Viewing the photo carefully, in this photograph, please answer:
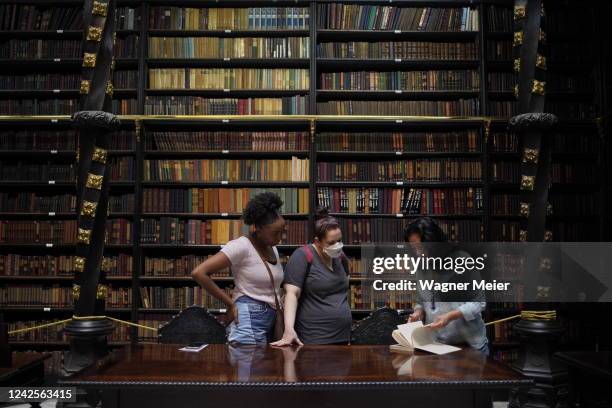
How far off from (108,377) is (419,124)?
3968 millimetres

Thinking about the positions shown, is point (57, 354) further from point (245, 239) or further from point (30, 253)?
point (245, 239)

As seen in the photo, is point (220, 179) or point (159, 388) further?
point (220, 179)

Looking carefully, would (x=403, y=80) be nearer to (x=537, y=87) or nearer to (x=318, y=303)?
(x=537, y=87)

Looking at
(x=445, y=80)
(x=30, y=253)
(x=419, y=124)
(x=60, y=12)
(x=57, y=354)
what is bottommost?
(x=57, y=354)

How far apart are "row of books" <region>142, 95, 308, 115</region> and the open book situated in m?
3.10

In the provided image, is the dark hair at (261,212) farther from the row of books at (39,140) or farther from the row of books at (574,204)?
the row of books at (574,204)

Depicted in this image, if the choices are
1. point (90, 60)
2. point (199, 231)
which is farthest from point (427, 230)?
point (199, 231)

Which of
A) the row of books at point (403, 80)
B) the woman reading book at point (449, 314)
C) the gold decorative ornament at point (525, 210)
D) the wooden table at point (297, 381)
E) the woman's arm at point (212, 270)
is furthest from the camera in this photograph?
the row of books at point (403, 80)

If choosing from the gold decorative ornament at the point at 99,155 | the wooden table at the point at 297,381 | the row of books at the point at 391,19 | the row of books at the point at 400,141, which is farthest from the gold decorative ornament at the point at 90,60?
the row of books at the point at 391,19

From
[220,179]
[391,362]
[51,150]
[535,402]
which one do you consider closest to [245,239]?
[391,362]

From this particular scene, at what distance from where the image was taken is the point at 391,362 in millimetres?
2137

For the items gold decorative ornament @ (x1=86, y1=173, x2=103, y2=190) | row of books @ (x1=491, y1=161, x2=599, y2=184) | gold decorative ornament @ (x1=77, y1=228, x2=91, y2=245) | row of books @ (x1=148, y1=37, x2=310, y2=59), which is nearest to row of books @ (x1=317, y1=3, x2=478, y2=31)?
row of books @ (x1=148, y1=37, x2=310, y2=59)

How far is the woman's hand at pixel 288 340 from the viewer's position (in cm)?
253

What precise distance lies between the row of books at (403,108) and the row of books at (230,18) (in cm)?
85
